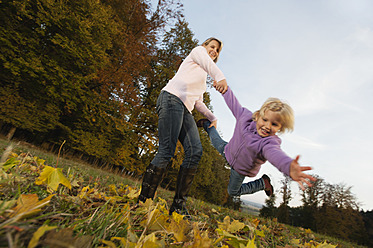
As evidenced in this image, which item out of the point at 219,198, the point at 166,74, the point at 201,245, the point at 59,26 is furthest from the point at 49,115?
the point at 219,198

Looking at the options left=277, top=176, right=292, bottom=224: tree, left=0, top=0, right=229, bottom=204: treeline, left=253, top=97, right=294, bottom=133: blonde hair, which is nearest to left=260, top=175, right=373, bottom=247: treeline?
left=277, top=176, right=292, bottom=224: tree

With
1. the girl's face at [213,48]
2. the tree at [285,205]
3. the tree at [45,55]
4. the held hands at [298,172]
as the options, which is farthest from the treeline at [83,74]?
the tree at [285,205]

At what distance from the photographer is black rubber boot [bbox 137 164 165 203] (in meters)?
1.81

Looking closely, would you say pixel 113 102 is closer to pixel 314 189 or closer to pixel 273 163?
pixel 273 163

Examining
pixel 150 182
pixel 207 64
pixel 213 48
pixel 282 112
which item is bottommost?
pixel 150 182

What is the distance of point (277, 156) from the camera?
1630 millimetres

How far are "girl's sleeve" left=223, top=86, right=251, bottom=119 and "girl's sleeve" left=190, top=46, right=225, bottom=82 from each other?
418 millimetres

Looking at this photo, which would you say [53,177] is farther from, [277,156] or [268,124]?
[268,124]

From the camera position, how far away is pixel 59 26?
25.3ft

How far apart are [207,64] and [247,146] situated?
1.01 metres

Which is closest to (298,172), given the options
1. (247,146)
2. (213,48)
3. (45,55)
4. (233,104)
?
(247,146)

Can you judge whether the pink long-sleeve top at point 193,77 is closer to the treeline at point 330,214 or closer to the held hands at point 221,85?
the held hands at point 221,85

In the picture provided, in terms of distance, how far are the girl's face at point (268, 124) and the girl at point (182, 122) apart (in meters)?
0.60

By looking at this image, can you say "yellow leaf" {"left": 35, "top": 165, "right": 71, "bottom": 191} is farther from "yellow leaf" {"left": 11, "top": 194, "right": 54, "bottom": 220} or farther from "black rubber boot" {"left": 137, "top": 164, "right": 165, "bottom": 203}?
"black rubber boot" {"left": 137, "top": 164, "right": 165, "bottom": 203}
